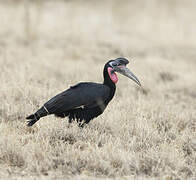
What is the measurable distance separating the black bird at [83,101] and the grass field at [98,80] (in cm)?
18

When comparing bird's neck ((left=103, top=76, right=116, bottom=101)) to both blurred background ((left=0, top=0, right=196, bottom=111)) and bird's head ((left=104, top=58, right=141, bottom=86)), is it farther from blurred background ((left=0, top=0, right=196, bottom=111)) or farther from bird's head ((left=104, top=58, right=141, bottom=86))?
blurred background ((left=0, top=0, right=196, bottom=111))

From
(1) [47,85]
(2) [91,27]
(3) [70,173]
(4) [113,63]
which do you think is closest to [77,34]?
(2) [91,27]

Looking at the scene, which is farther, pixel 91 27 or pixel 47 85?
pixel 91 27

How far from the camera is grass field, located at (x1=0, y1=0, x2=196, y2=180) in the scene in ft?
14.1

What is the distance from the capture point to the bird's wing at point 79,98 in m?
5.00

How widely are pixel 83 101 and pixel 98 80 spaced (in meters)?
4.13

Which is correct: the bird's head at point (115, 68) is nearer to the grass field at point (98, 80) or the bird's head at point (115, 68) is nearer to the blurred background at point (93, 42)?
the grass field at point (98, 80)

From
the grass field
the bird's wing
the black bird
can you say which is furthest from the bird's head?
the grass field

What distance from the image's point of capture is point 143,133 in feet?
17.2

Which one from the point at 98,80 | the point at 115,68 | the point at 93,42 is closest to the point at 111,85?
the point at 115,68

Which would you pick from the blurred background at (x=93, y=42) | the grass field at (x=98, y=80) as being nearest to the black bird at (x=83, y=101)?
the grass field at (x=98, y=80)

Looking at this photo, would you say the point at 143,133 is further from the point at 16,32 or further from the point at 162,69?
the point at 16,32

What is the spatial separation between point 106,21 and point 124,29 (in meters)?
0.86

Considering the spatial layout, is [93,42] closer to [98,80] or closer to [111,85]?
[98,80]
